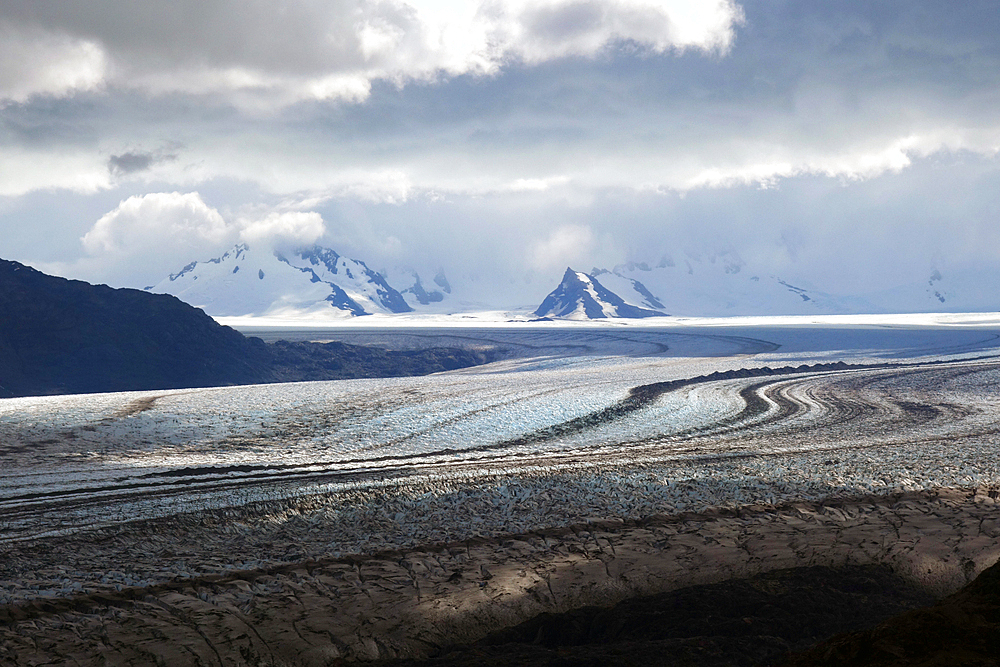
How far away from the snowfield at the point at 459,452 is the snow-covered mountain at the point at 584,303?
387 ft

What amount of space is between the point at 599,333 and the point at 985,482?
201 feet

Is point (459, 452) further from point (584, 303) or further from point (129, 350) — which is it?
point (584, 303)

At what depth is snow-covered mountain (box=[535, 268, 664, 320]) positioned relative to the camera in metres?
142

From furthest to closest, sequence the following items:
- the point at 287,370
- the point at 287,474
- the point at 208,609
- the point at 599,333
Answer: the point at 599,333, the point at 287,370, the point at 287,474, the point at 208,609

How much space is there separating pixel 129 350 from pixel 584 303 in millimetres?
106517

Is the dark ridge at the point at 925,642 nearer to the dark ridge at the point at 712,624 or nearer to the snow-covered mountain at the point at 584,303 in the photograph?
the dark ridge at the point at 712,624

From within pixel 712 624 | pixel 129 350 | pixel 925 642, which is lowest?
pixel 712 624

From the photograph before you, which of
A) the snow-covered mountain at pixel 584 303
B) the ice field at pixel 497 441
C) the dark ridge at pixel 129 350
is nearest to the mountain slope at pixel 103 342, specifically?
the dark ridge at pixel 129 350

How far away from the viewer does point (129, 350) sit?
153 feet

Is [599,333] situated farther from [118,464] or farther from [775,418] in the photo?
[118,464]

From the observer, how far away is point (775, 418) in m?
17.3

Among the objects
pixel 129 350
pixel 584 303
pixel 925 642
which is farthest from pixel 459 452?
pixel 584 303

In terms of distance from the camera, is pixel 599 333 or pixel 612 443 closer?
pixel 612 443

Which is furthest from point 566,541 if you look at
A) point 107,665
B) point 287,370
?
point 287,370
